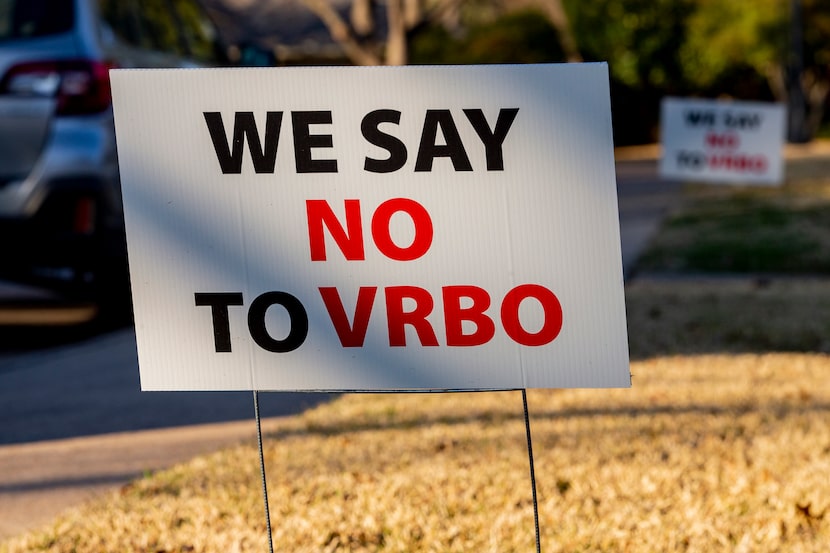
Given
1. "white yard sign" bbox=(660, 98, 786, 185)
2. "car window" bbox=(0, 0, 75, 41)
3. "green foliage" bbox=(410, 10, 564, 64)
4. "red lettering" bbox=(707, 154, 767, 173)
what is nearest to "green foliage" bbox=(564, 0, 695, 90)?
"green foliage" bbox=(410, 10, 564, 64)

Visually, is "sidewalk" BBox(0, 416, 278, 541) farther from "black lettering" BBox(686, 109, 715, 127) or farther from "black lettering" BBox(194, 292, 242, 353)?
"black lettering" BBox(686, 109, 715, 127)

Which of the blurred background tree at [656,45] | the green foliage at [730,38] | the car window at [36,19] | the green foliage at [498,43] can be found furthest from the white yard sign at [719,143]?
the green foliage at [730,38]

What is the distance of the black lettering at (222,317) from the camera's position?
338 centimetres

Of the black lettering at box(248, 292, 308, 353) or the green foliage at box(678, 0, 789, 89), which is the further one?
the green foliage at box(678, 0, 789, 89)

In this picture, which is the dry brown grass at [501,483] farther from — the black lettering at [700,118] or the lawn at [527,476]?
the black lettering at [700,118]

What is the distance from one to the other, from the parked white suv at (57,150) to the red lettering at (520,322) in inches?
182

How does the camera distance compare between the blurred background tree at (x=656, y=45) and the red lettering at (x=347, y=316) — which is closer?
the red lettering at (x=347, y=316)

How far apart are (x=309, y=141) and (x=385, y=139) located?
194 millimetres

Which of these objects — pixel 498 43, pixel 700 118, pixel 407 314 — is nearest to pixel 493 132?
pixel 407 314

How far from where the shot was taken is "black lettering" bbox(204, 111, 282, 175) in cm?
333

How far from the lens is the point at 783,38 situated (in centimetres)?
3944

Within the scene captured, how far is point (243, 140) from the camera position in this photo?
3.34m

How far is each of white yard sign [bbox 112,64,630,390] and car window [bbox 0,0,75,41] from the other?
4.48 m

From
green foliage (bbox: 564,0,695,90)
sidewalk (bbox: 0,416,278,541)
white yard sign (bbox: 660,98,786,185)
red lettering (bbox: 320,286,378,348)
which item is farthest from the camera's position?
green foliage (bbox: 564,0,695,90)
